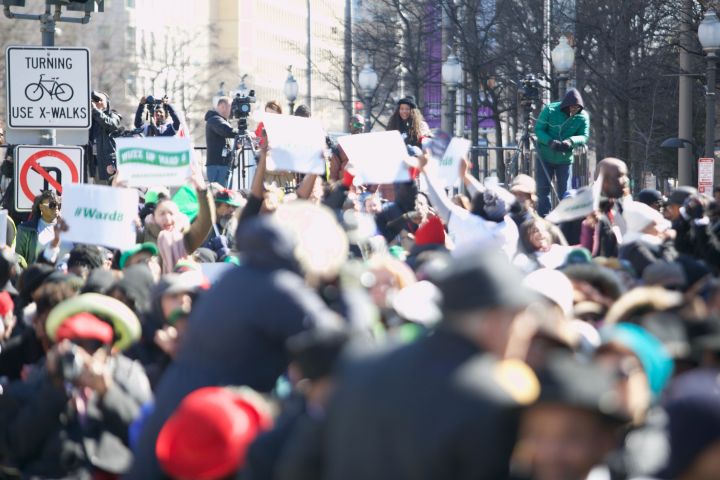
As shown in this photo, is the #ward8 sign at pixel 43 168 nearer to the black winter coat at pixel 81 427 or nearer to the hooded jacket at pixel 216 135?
the hooded jacket at pixel 216 135

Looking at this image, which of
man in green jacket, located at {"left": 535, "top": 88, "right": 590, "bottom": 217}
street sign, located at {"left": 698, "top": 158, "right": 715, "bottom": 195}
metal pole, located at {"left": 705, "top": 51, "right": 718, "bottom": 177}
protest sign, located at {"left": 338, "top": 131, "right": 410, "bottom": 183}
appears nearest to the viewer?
protest sign, located at {"left": 338, "top": 131, "right": 410, "bottom": 183}

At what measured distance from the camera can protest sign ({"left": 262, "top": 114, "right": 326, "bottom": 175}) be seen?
1230 cm

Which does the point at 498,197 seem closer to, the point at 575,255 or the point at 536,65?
the point at 575,255

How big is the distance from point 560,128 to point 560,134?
6cm

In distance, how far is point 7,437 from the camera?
8227 millimetres

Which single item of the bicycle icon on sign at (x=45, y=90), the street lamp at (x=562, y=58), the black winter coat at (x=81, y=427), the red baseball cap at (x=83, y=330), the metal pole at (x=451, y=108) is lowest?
the black winter coat at (x=81, y=427)

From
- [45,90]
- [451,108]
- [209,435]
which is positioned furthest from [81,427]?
[451,108]

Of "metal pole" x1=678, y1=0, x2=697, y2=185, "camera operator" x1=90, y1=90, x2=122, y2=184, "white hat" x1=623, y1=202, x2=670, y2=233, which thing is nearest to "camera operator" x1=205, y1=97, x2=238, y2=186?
"camera operator" x1=90, y1=90, x2=122, y2=184

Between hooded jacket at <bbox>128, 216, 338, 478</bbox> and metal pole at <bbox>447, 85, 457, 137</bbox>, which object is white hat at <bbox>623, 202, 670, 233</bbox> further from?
metal pole at <bbox>447, 85, 457, 137</bbox>

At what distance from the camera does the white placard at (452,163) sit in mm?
13086

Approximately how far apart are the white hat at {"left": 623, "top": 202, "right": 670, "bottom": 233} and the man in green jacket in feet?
16.7

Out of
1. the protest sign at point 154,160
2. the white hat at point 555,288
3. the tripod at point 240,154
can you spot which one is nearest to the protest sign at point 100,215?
the protest sign at point 154,160

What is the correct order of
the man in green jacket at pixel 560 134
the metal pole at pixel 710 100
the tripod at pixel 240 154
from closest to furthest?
the man in green jacket at pixel 560 134
the tripod at pixel 240 154
the metal pole at pixel 710 100

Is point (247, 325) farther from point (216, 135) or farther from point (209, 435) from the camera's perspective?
point (216, 135)
